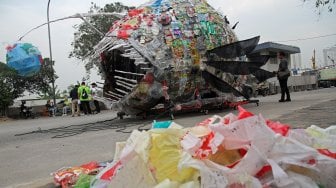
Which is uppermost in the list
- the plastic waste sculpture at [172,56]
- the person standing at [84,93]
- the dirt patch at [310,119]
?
the plastic waste sculpture at [172,56]

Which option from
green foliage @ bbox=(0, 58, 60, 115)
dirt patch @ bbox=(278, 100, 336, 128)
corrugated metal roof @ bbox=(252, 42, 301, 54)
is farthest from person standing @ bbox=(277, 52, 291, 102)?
corrugated metal roof @ bbox=(252, 42, 301, 54)

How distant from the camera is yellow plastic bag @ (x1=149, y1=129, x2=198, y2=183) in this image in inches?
90.8

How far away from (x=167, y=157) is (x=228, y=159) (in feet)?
1.32

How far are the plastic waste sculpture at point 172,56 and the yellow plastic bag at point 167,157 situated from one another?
5835mm

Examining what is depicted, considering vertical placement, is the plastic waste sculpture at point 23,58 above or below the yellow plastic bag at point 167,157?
above

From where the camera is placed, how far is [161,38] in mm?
8695

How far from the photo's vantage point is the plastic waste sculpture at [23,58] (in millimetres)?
8428

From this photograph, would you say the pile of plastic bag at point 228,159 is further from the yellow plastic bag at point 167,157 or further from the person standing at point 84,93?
the person standing at point 84,93

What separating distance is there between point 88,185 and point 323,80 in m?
41.7

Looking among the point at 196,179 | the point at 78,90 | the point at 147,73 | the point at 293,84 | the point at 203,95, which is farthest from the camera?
the point at 293,84

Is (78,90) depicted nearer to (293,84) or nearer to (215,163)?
(215,163)

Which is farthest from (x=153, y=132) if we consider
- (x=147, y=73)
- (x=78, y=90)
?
(x=78, y=90)

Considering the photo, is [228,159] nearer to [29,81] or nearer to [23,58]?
[23,58]

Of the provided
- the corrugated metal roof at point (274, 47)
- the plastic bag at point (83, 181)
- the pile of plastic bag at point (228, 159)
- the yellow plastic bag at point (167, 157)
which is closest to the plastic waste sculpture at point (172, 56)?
the plastic bag at point (83, 181)
